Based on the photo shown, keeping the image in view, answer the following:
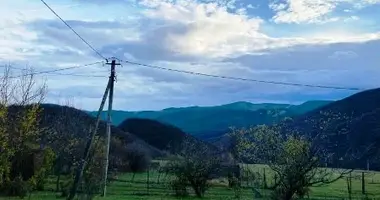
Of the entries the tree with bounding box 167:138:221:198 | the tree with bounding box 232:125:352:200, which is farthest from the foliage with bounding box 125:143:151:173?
the tree with bounding box 232:125:352:200

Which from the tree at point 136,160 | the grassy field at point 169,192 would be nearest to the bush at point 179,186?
the grassy field at point 169,192

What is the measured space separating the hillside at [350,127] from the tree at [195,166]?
19.6 ft

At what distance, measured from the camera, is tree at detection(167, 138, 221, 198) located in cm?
3834

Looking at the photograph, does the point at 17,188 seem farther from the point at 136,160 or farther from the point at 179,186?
the point at 136,160

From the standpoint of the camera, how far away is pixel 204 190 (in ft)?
127

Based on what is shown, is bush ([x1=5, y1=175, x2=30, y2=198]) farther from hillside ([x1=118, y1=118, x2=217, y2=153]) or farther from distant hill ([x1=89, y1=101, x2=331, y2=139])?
distant hill ([x1=89, y1=101, x2=331, y2=139])

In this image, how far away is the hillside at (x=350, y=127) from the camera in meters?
25.2

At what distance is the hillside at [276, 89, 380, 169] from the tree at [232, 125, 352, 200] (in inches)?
29.6

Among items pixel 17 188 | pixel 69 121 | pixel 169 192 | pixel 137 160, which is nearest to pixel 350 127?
pixel 137 160

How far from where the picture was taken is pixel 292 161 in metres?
23.0

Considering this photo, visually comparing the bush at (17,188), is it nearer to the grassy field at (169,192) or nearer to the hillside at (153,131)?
the grassy field at (169,192)

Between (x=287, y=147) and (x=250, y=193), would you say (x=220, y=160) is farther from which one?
(x=287, y=147)

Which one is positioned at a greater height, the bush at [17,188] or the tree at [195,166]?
the tree at [195,166]

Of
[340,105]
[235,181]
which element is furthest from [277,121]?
[340,105]
